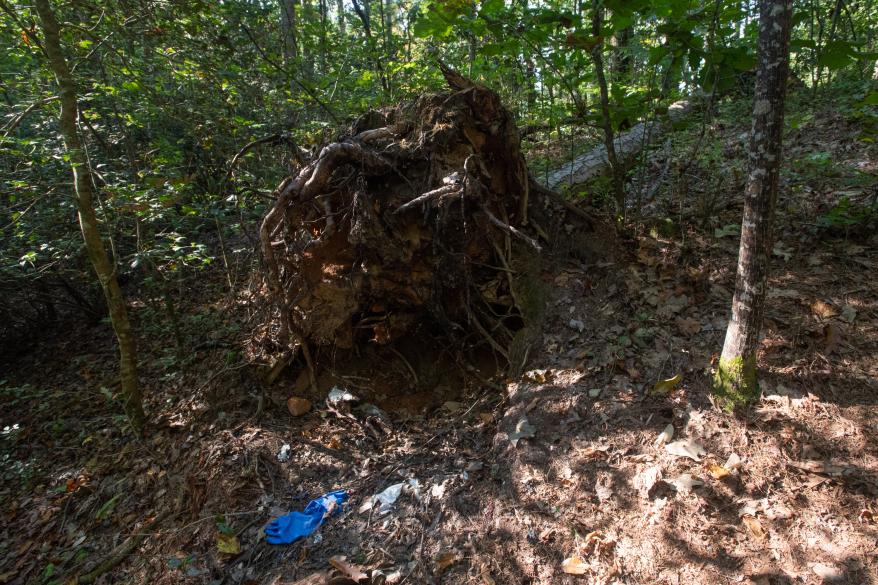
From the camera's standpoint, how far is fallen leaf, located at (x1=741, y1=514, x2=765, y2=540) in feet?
7.40

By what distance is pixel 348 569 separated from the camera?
2.66 meters

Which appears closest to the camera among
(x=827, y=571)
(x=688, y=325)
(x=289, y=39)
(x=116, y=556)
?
(x=827, y=571)

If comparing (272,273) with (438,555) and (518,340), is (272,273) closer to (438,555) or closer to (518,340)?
(518,340)

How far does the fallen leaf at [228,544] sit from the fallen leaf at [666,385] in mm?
3122

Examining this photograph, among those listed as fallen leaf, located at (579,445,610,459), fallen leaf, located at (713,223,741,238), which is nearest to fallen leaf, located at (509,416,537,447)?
fallen leaf, located at (579,445,610,459)

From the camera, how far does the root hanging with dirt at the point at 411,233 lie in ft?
13.1

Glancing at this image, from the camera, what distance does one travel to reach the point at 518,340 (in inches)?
168

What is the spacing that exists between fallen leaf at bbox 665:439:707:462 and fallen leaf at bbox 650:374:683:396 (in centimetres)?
43

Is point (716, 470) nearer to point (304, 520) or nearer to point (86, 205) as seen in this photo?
point (304, 520)

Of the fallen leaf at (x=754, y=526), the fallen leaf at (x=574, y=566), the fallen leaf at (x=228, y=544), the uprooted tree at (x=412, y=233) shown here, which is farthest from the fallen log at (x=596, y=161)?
the fallen leaf at (x=228, y=544)

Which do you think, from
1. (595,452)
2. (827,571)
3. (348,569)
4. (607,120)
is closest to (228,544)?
(348,569)

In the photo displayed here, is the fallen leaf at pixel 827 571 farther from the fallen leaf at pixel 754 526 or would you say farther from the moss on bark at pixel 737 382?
the moss on bark at pixel 737 382

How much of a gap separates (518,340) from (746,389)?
1890 millimetres

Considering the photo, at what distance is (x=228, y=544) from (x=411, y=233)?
284 cm
